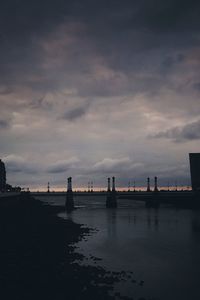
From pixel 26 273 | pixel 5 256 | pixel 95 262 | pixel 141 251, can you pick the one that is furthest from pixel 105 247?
pixel 26 273

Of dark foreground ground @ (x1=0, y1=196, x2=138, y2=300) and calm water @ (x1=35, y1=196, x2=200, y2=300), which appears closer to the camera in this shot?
dark foreground ground @ (x1=0, y1=196, x2=138, y2=300)

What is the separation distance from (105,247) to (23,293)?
33.1 m

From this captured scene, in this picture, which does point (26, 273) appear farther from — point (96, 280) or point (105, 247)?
point (105, 247)

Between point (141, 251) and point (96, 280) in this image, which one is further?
point (141, 251)

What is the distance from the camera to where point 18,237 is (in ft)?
185

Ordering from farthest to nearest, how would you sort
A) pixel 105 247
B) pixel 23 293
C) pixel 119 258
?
pixel 105 247, pixel 119 258, pixel 23 293

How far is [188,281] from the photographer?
123 feet

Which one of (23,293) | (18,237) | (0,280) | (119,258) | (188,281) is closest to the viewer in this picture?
(23,293)

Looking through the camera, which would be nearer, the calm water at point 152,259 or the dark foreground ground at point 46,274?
the dark foreground ground at point 46,274

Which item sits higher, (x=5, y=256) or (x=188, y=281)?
(x=5, y=256)

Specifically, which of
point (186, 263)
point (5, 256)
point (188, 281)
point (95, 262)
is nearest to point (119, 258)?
point (95, 262)

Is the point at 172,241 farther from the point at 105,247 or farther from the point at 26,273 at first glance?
the point at 26,273

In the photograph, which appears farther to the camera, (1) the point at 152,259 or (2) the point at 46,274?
(1) the point at 152,259

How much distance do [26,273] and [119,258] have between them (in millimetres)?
19666
